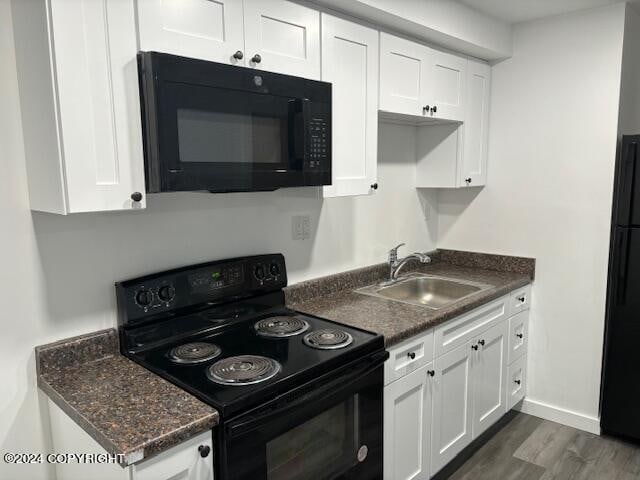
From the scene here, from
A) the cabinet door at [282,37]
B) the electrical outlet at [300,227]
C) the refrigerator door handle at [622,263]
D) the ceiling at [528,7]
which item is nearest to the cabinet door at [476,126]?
the ceiling at [528,7]

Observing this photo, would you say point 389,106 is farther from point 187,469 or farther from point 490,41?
point 187,469

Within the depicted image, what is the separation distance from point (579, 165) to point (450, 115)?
0.79 metres

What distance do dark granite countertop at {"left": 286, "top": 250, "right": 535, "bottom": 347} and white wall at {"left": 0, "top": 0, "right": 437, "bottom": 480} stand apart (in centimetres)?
20

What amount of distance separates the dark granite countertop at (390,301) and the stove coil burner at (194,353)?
22.4 inches

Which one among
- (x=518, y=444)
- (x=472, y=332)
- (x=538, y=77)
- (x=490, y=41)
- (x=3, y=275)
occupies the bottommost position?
(x=518, y=444)

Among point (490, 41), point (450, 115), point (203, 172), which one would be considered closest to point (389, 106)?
point (450, 115)

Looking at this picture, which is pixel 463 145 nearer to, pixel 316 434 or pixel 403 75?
pixel 403 75

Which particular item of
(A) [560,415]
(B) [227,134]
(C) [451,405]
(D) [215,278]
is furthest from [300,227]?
(A) [560,415]

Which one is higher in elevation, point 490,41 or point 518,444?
point 490,41

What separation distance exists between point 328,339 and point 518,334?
5.29 feet

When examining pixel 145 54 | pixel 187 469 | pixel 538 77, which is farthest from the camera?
pixel 538 77

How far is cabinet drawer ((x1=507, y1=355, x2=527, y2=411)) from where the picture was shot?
9.31 ft

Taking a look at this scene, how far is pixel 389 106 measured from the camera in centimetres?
223

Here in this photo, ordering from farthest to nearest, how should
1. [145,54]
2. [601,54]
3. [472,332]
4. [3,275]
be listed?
[601,54]
[472,332]
[3,275]
[145,54]
